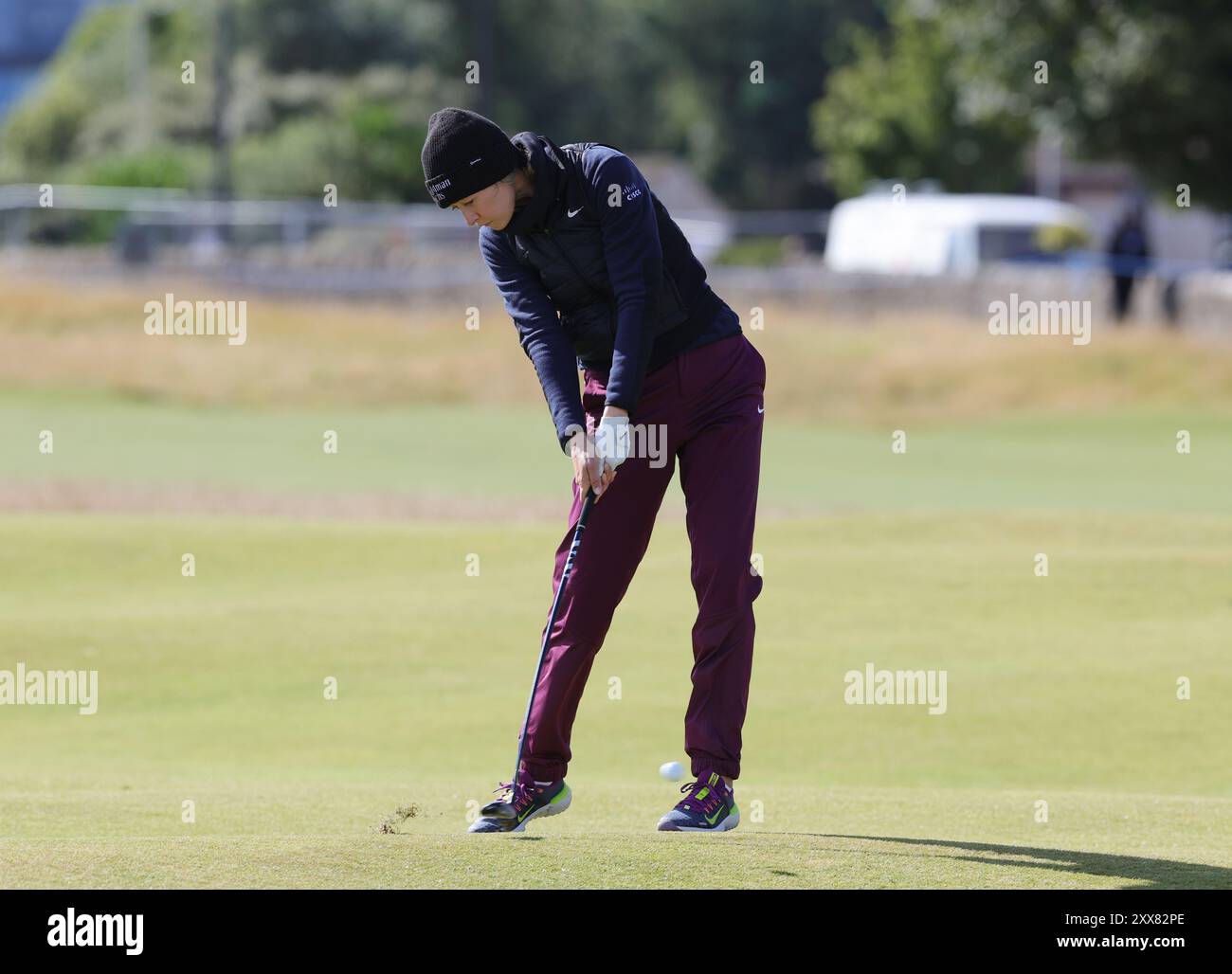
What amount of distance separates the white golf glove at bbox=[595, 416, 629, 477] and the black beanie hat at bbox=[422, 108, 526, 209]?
841mm

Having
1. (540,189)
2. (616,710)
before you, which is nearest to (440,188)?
(540,189)

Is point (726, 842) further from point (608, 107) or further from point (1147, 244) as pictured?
point (608, 107)

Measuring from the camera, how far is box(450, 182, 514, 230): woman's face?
625 cm

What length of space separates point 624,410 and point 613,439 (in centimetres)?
10

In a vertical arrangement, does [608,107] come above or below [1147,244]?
above

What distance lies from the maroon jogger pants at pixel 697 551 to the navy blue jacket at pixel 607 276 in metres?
0.15

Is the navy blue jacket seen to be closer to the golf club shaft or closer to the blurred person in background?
the golf club shaft

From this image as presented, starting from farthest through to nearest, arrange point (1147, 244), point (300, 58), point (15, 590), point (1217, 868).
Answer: point (300, 58), point (1147, 244), point (15, 590), point (1217, 868)

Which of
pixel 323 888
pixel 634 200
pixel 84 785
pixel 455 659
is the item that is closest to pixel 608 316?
pixel 634 200

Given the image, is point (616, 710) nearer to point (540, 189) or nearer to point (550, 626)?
point (550, 626)

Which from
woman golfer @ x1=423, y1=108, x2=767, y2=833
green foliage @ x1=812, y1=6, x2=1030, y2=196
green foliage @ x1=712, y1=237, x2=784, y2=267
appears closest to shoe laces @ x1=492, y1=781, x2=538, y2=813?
woman golfer @ x1=423, y1=108, x2=767, y2=833

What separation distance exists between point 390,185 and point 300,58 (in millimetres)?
15415

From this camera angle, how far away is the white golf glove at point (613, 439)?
6219mm

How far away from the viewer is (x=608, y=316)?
6.52 m
